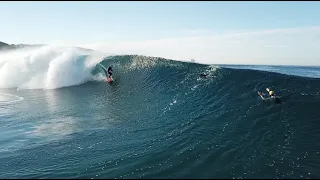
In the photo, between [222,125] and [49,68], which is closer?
[222,125]

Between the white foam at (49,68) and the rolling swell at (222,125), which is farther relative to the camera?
the white foam at (49,68)

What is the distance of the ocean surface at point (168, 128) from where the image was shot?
12055mm

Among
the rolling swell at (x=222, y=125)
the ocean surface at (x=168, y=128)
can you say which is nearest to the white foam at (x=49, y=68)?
the ocean surface at (x=168, y=128)

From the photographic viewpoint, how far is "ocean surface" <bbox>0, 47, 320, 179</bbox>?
12055 mm

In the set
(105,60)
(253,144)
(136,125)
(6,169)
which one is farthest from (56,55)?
(253,144)

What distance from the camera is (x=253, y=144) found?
13984 millimetres

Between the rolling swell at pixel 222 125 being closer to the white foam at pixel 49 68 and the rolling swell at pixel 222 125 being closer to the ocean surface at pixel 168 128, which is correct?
the ocean surface at pixel 168 128

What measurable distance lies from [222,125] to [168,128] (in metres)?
2.96

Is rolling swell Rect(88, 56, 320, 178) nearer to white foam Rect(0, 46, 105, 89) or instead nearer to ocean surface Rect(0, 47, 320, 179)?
ocean surface Rect(0, 47, 320, 179)

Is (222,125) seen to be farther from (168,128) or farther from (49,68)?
(49,68)

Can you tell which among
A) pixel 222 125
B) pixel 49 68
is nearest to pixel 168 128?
pixel 222 125

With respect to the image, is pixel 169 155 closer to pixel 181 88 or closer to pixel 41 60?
pixel 181 88

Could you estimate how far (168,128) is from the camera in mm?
16781

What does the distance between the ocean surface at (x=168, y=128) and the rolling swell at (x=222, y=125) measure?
0.16 feet
